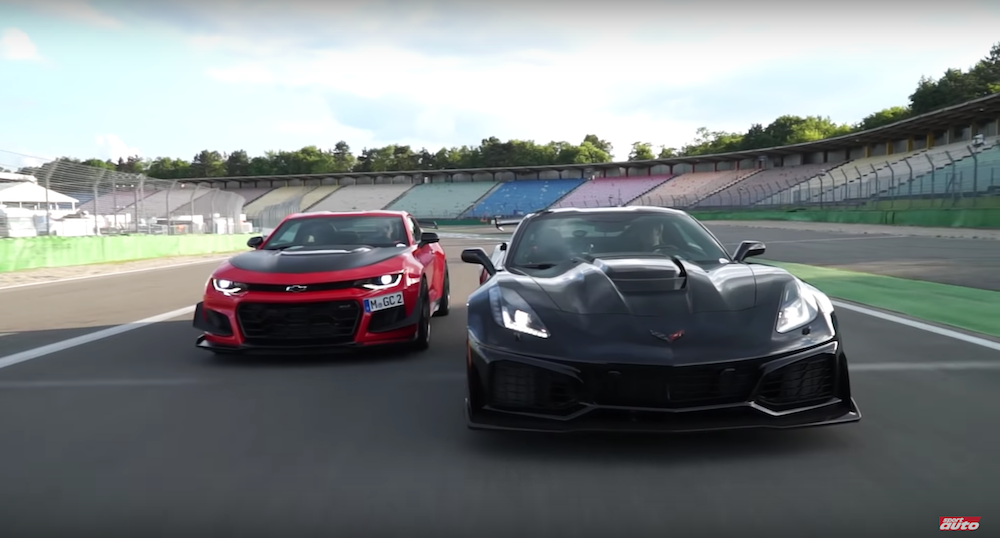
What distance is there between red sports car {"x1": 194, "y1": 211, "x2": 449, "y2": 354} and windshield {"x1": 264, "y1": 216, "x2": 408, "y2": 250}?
72cm

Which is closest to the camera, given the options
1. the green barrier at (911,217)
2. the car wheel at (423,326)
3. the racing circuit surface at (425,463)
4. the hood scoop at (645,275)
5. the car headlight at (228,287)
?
the racing circuit surface at (425,463)

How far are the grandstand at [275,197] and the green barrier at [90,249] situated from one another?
6508cm

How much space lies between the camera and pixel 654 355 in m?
3.36

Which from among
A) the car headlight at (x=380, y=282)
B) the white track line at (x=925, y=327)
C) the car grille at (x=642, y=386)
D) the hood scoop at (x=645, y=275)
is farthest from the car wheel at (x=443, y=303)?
the car grille at (x=642, y=386)

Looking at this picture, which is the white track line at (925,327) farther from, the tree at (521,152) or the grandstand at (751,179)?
the tree at (521,152)

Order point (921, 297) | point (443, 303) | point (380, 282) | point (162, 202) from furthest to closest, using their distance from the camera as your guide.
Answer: point (162, 202)
point (921, 297)
point (443, 303)
point (380, 282)

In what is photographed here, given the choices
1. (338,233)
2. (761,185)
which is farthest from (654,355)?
(761,185)

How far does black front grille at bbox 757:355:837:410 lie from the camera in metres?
3.40

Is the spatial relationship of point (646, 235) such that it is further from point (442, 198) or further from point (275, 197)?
point (275, 197)

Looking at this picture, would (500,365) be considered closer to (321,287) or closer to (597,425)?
(597,425)

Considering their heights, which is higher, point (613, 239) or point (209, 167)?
point (209, 167)

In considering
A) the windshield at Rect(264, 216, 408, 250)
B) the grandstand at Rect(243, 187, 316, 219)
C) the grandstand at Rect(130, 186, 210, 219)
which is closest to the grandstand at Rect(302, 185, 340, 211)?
the grandstand at Rect(243, 187, 316, 219)

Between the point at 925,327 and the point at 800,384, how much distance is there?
4522 millimetres

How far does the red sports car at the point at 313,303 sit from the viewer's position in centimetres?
563
